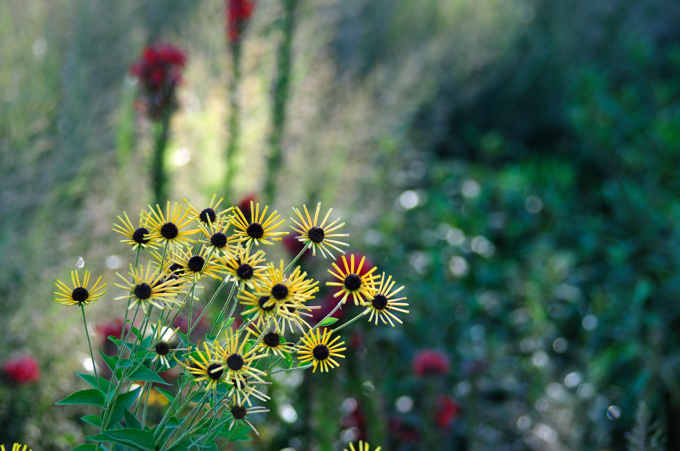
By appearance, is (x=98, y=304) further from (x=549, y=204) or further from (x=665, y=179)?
(x=665, y=179)

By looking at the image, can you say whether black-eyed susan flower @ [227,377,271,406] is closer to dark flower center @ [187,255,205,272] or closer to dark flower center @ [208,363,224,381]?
dark flower center @ [208,363,224,381]

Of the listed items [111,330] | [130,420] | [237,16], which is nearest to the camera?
[130,420]

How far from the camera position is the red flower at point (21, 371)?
1.46m

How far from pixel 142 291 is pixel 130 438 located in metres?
0.16

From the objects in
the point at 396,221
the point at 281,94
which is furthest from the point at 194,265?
the point at 396,221

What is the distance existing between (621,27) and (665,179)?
6.60 feet

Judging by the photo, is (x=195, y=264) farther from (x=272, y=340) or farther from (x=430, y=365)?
(x=430, y=365)

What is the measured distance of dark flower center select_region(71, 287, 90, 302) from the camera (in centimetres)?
55

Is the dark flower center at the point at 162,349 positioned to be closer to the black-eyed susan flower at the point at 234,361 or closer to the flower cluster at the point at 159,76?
the black-eyed susan flower at the point at 234,361

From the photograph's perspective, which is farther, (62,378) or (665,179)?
(665,179)

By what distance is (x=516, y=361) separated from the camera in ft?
6.64

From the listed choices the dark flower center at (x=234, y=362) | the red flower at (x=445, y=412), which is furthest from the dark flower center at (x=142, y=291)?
the red flower at (x=445, y=412)

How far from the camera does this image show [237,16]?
192 cm

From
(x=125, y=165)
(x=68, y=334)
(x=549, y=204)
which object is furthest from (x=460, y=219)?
(x=68, y=334)
